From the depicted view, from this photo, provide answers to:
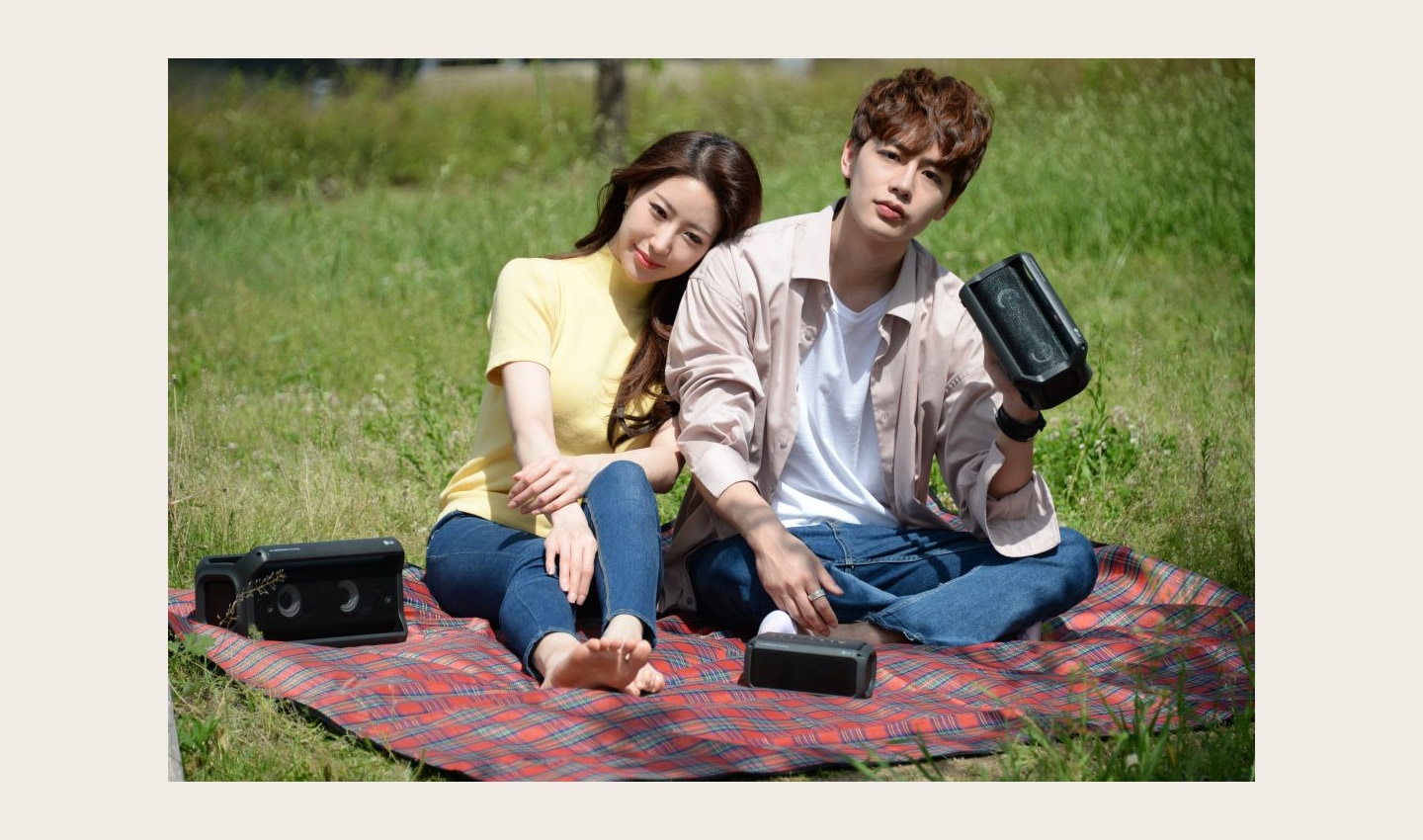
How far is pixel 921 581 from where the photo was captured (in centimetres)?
377

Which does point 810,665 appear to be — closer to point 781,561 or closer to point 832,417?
point 781,561

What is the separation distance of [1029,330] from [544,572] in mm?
1293

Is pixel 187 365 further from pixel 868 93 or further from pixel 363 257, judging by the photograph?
pixel 868 93

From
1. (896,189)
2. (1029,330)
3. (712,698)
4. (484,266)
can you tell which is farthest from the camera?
(484,266)

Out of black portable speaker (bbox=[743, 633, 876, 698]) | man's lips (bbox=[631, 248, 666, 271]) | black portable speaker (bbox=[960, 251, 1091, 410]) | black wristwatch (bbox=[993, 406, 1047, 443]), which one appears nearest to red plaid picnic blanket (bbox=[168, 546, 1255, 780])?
black portable speaker (bbox=[743, 633, 876, 698])

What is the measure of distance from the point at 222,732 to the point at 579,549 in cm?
89

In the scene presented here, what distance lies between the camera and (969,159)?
11.6 feet

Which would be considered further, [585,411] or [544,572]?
[585,411]

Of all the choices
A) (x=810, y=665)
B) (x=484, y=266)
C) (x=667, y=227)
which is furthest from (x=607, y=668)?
(x=484, y=266)

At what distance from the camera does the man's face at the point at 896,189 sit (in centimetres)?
349

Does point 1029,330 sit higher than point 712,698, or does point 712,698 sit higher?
point 1029,330

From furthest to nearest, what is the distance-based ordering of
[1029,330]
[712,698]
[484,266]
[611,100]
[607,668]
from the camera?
[611,100] < [484,266] < [1029,330] < [712,698] < [607,668]

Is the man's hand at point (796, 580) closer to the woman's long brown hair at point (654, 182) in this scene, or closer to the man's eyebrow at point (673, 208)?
the woman's long brown hair at point (654, 182)

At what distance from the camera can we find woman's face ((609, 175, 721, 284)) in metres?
3.70
